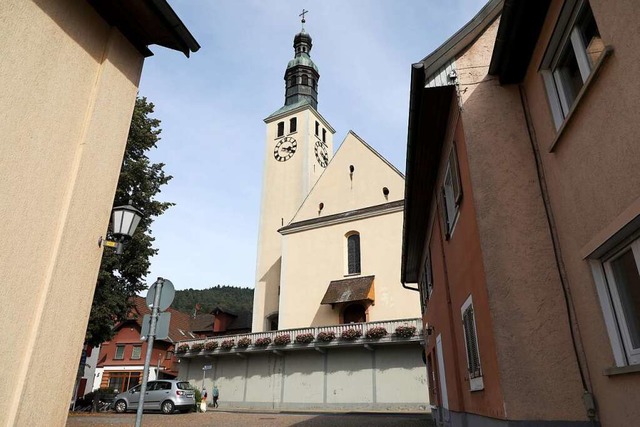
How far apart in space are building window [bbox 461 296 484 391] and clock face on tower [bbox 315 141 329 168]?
116 feet

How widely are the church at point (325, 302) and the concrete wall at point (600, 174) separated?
18905mm

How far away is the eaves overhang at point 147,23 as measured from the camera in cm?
479

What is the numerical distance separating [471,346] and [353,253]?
25505 mm

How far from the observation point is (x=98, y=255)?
4512 mm

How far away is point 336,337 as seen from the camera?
2478 cm

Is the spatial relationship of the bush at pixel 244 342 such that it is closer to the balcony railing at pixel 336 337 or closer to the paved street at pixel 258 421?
the balcony railing at pixel 336 337

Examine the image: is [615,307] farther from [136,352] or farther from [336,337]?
[136,352]

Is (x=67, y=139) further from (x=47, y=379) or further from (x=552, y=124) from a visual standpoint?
(x=552, y=124)

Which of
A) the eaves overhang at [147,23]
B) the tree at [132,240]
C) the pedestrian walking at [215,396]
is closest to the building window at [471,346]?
the eaves overhang at [147,23]

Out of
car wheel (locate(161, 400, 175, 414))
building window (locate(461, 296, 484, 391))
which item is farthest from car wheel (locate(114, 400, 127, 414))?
building window (locate(461, 296, 484, 391))

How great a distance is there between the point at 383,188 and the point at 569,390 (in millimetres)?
27706

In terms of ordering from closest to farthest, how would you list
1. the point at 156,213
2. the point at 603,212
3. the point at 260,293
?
the point at 603,212, the point at 156,213, the point at 260,293

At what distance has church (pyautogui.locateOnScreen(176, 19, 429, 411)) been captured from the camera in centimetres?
2369

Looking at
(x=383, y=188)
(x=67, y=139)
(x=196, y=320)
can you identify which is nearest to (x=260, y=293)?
(x=383, y=188)
